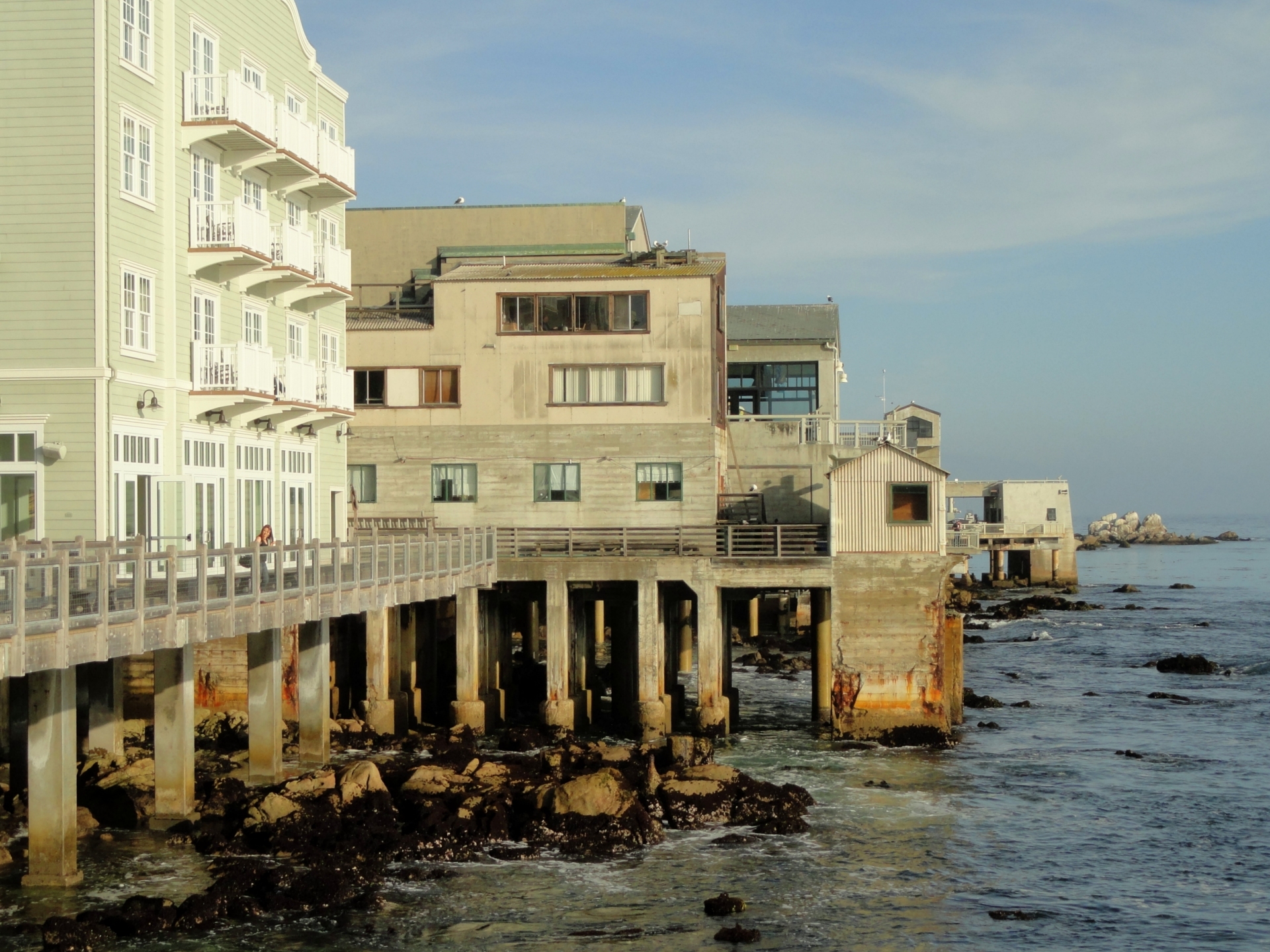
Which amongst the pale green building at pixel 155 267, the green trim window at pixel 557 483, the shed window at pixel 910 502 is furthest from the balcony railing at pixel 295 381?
the shed window at pixel 910 502

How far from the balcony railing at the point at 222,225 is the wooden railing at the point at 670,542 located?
1128 cm

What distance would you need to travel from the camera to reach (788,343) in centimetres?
6600

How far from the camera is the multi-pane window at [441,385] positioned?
150ft

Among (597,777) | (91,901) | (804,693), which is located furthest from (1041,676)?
(91,901)

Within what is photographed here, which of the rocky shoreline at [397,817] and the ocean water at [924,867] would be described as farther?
the rocky shoreline at [397,817]

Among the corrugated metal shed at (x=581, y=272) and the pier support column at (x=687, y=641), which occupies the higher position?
the corrugated metal shed at (x=581, y=272)

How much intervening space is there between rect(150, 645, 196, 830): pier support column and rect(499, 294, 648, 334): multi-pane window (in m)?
20.8

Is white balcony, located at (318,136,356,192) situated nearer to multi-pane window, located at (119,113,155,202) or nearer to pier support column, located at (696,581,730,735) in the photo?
multi-pane window, located at (119,113,155,202)

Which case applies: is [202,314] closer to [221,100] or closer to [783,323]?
[221,100]

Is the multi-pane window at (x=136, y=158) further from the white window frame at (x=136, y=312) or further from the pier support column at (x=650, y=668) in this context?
the pier support column at (x=650, y=668)

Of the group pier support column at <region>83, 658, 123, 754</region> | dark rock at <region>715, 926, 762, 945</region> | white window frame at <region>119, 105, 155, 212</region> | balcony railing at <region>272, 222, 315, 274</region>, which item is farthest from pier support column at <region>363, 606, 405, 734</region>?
dark rock at <region>715, 926, 762, 945</region>

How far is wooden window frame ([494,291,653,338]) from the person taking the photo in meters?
45.1

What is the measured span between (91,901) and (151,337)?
12385 mm

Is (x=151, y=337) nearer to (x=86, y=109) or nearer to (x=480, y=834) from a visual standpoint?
(x=86, y=109)
